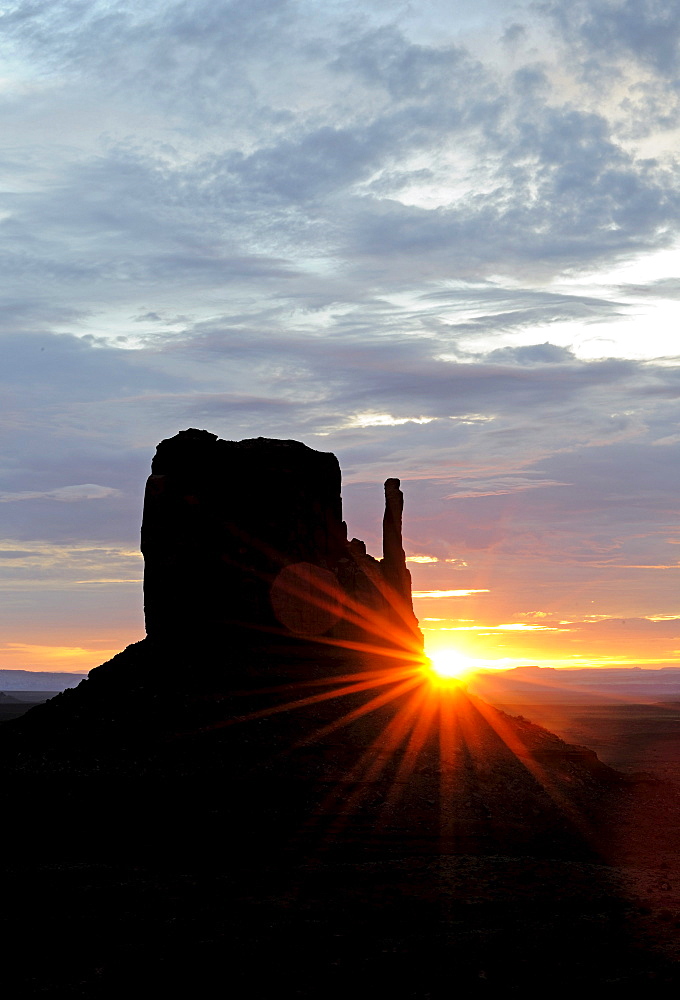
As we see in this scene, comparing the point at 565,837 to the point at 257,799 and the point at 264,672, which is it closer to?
the point at 257,799

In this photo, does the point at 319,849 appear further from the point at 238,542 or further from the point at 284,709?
the point at 238,542

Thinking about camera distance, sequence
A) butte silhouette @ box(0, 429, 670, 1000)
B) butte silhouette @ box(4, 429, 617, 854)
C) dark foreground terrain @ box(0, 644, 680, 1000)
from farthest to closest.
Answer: butte silhouette @ box(4, 429, 617, 854) → butte silhouette @ box(0, 429, 670, 1000) → dark foreground terrain @ box(0, 644, 680, 1000)

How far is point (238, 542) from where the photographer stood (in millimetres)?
58031

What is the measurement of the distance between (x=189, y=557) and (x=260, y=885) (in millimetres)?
25376

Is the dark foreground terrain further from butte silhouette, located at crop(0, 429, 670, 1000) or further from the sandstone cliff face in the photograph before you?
the sandstone cliff face

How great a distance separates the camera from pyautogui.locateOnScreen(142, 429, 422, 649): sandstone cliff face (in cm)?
5716

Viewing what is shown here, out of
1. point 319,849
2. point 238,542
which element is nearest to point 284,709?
point 238,542

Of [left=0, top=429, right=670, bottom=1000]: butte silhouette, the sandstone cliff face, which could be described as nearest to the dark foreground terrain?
[left=0, top=429, right=670, bottom=1000]: butte silhouette

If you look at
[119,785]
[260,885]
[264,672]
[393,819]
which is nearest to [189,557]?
[264,672]

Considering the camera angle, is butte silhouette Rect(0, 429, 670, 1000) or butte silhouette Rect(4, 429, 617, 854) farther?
butte silhouette Rect(4, 429, 617, 854)

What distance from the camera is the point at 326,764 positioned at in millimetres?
46000

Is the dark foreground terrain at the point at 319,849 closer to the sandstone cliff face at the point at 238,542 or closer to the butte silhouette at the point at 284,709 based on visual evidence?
the butte silhouette at the point at 284,709

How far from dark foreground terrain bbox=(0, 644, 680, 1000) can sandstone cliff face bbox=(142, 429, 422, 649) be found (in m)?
3.98

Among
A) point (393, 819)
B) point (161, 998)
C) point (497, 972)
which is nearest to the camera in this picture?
point (161, 998)
